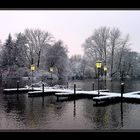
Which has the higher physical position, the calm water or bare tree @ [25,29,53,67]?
bare tree @ [25,29,53,67]

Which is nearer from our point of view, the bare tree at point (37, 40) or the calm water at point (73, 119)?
the calm water at point (73, 119)

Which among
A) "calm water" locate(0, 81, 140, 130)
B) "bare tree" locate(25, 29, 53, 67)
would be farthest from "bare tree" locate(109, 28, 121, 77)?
"calm water" locate(0, 81, 140, 130)

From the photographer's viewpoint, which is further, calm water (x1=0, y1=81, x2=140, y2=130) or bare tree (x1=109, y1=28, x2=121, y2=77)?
bare tree (x1=109, y1=28, x2=121, y2=77)

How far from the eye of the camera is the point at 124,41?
163 ft

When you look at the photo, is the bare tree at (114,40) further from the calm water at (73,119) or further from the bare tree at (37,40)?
the calm water at (73,119)

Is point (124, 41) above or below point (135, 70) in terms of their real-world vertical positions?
above

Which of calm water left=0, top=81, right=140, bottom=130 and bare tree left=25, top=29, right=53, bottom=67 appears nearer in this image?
calm water left=0, top=81, right=140, bottom=130

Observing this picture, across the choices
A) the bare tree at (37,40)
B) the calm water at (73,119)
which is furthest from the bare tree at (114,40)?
the calm water at (73,119)

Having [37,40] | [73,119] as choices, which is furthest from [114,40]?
[73,119]

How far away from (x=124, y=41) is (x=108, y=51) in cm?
332

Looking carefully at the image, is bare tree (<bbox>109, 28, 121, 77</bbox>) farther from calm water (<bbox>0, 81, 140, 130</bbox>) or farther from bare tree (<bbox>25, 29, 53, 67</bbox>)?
calm water (<bbox>0, 81, 140, 130</bbox>)

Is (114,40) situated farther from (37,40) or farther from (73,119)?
(73,119)
